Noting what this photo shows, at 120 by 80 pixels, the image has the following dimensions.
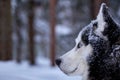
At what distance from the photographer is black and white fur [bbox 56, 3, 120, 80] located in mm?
4012

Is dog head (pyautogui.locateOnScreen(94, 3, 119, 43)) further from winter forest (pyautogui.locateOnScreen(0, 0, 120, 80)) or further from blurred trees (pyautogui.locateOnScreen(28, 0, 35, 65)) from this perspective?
blurred trees (pyautogui.locateOnScreen(28, 0, 35, 65))

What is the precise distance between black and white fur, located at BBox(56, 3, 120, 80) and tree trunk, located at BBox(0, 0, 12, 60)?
26.7ft

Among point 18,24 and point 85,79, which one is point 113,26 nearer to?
point 85,79

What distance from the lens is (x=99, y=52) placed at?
409 cm

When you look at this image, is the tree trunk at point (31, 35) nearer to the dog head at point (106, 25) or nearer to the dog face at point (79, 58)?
the dog face at point (79, 58)

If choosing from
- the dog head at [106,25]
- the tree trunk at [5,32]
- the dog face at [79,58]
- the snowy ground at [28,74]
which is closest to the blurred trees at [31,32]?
the tree trunk at [5,32]

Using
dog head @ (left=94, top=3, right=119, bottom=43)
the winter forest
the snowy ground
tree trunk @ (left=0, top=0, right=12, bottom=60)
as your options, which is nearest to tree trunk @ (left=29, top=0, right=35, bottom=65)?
the winter forest

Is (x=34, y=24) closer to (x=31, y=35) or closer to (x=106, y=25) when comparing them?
(x=31, y=35)

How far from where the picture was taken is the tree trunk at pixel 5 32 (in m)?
12.3

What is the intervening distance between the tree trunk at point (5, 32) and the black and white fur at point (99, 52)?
8.15m

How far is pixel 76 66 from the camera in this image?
424 cm

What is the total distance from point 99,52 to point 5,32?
8452 millimetres

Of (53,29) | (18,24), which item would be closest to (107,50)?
(53,29)

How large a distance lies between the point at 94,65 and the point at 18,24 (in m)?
11.6
